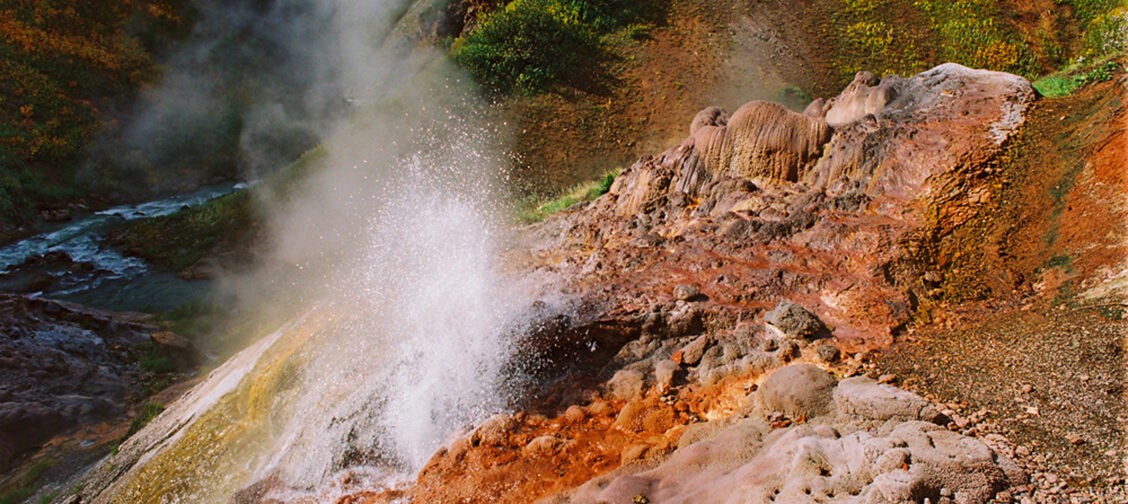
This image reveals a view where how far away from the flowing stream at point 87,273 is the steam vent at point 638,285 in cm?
9

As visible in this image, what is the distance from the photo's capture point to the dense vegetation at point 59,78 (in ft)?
52.1

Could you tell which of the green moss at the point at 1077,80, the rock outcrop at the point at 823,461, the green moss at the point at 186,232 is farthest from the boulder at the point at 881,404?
the green moss at the point at 186,232

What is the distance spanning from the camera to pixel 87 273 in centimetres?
1334

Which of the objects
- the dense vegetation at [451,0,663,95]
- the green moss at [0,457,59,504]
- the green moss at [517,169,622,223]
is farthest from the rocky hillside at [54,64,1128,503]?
the dense vegetation at [451,0,663,95]

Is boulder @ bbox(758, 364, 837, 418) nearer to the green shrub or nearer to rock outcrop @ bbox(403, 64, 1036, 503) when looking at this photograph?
rock outcrop @ bbox(403, 64, 1036, 503)

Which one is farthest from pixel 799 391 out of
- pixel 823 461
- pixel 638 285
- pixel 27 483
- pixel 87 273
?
pixel 87 273

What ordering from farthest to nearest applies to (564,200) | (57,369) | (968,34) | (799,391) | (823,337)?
(968,34) → (564,200) → (57,369) → (823,337) → (799,391)

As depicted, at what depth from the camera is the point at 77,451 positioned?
7.91m

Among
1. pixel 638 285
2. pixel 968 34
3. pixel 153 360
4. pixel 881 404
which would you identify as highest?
pixel 968 34

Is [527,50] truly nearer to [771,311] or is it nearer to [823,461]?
[771,311]

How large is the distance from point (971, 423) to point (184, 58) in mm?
24656

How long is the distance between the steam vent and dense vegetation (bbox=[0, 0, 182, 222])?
0.57 m

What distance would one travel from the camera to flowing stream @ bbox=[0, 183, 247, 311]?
12602mm

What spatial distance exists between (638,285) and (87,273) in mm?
13169
